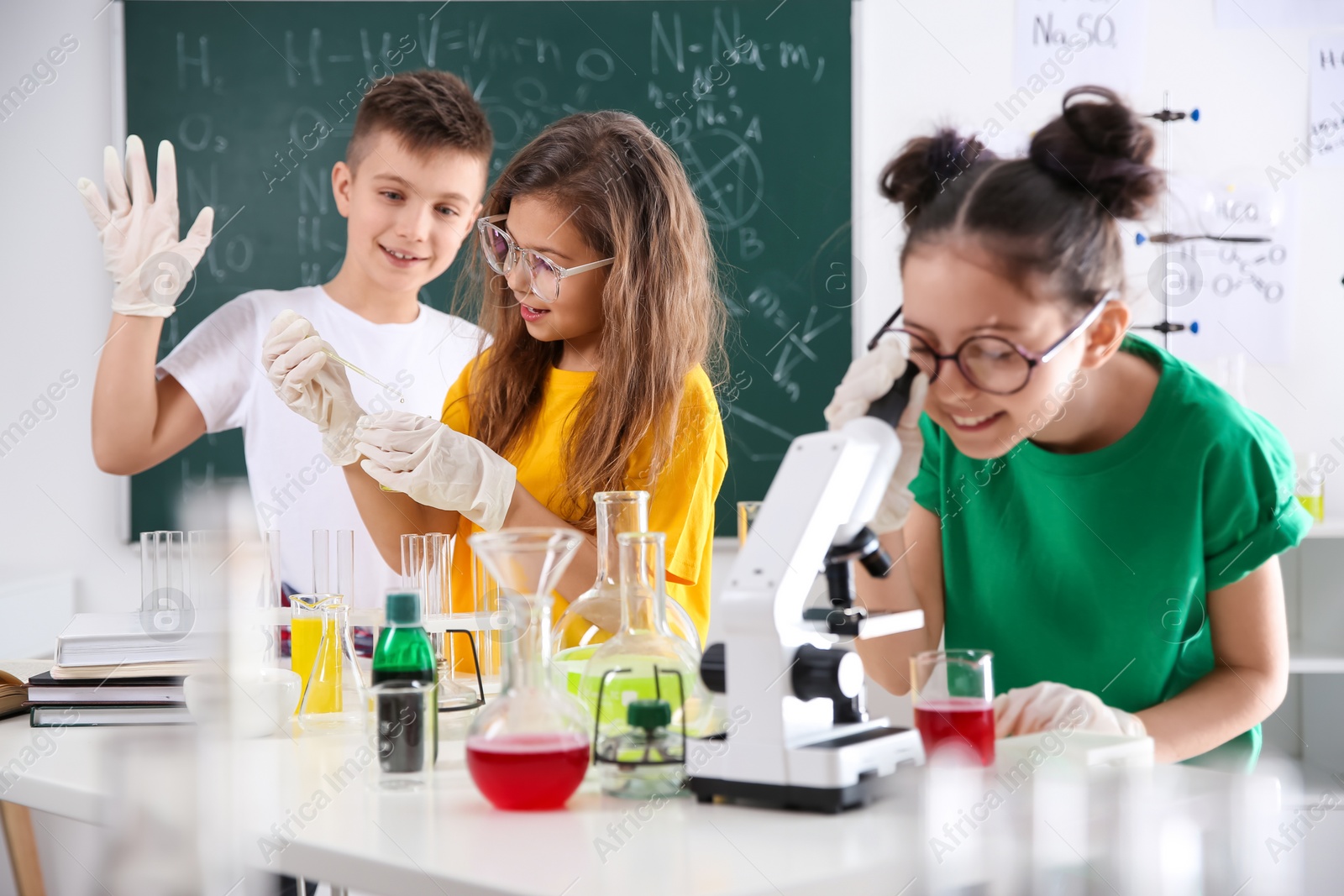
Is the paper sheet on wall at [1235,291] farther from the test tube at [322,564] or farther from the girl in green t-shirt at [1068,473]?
the test tube at [322,564]

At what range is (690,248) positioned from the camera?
188cm

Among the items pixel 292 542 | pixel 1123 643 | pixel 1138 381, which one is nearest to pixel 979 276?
pixel 1138 381

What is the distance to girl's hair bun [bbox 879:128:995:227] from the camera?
1.24 meters

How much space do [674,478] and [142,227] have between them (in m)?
1.31

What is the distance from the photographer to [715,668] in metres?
0.97

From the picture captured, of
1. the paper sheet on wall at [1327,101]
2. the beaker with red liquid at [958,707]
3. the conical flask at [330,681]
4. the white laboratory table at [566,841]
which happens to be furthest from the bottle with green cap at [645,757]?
Answer: the paper sheet on wall at [1327,101]

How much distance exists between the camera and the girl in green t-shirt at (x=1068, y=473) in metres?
1.16

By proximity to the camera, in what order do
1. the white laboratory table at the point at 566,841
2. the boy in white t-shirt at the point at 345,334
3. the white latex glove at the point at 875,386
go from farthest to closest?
1. the boy in white t-shirt at the point at 345,334
2. the white latex glove at the point at 875,386
3. the white laboratory table at the point at 566,841

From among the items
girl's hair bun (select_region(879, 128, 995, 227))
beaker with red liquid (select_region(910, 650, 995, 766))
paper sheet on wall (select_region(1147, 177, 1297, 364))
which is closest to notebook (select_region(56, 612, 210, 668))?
beaker with red liquid (select_region(910, 650, 995, 766))

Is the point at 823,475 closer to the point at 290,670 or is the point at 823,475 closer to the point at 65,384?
the point at 290,670

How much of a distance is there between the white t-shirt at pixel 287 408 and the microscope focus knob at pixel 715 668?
171cm

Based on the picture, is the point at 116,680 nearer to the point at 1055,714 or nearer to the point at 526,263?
the point at 526,263

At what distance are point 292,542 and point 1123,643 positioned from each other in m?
1.92

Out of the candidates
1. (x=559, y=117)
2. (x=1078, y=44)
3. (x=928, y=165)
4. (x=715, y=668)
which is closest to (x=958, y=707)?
(x=715, y=668)
